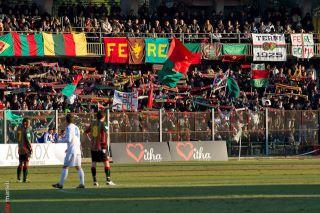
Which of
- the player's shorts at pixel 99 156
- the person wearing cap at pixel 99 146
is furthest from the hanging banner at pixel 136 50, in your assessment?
the player's shorts at pixel 99 156

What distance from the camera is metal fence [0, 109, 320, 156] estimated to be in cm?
6112

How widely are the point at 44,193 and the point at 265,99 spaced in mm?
44406

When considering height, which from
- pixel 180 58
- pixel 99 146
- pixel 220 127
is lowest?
pixel 220 127

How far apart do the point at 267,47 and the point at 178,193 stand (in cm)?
4887

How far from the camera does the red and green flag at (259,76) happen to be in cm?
7519

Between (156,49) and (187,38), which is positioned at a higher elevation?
(187,38)

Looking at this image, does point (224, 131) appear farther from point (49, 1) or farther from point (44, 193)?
point (44, 193)

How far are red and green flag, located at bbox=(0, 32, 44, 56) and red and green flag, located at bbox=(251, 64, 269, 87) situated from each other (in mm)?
14817

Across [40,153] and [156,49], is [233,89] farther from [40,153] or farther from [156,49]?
[40,153]

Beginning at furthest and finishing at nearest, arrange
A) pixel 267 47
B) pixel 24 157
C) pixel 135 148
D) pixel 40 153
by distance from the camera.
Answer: pixel 267 47
pixel 135 148
pixel 40 153
pixel 24 157

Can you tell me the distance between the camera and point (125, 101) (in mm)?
68250

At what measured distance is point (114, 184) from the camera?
115ft

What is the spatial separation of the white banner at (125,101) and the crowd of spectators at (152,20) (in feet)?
24.3


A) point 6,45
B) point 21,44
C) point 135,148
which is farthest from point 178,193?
point 21,44
